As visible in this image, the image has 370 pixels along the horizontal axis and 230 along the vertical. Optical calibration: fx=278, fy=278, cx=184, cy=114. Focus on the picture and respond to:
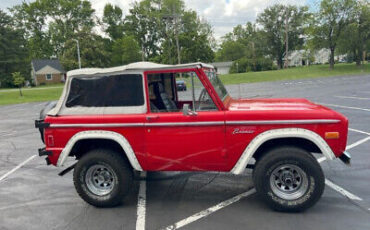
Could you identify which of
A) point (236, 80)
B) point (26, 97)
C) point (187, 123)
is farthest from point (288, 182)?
point (236, 80)

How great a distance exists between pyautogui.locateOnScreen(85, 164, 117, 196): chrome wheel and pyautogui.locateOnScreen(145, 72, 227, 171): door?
696 millimetres

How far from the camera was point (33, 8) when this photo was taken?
6347cm

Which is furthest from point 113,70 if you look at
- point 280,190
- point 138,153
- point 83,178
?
point 280,190

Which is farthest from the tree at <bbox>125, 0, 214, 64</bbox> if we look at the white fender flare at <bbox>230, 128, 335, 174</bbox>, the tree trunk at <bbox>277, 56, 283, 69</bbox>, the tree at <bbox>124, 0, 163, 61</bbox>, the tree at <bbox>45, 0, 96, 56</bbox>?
the white fender flare at <bbox>230, 128, 335, 174</bbox>

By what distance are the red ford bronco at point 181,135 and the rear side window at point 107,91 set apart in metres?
0.01

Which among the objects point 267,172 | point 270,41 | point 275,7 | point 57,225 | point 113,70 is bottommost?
point 57,225

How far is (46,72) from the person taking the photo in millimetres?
57500

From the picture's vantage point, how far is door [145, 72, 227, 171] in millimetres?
3771

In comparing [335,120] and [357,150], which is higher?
[335,120]

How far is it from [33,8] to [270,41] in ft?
187

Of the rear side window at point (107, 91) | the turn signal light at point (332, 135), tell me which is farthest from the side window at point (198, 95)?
the turn signal light at point (332, 135)

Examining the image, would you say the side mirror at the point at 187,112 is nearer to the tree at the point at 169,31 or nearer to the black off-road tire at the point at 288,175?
the black off-road tire at the point at 288,175

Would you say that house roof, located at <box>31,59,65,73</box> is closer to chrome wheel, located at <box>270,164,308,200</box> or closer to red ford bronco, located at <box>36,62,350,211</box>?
A: red ford bronco, located at <box>36,62,350,211</box>

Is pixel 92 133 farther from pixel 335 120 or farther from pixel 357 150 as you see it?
pixel 357 150
